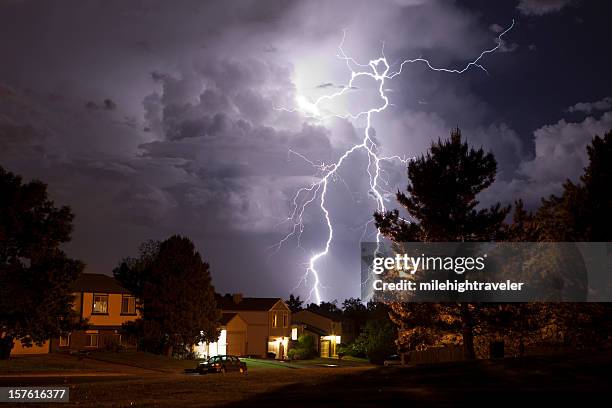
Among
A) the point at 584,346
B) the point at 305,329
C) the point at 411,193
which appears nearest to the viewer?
the point at 584,346

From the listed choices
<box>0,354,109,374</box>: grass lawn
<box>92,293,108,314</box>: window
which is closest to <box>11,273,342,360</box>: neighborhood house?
<box>92,293,108,314</box>: window

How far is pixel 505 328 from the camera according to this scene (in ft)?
111

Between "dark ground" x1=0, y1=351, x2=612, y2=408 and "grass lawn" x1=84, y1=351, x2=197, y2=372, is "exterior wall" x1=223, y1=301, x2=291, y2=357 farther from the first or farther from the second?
"dark ground" x1=0, y1=351, x2=612, y2=408

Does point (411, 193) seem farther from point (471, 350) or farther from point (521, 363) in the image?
point (521, 363)

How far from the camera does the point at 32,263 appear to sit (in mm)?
37281

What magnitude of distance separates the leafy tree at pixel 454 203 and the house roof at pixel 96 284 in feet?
107

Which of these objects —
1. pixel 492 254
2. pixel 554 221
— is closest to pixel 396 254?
pixel 492 254

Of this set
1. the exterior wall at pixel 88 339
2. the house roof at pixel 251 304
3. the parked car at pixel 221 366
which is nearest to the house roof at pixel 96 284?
the exterior wall at pixel 88 339

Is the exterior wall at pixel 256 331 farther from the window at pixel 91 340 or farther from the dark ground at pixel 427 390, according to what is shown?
the dark ground at pixel 427 390

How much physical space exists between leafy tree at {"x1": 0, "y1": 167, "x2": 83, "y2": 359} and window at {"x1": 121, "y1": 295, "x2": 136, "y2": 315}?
2156cm

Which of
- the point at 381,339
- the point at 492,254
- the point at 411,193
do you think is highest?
the point at 411,193

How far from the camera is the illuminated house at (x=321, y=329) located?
80.7m

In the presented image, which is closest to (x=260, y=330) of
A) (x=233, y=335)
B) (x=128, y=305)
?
(x=233, y=335)

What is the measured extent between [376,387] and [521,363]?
653cm
